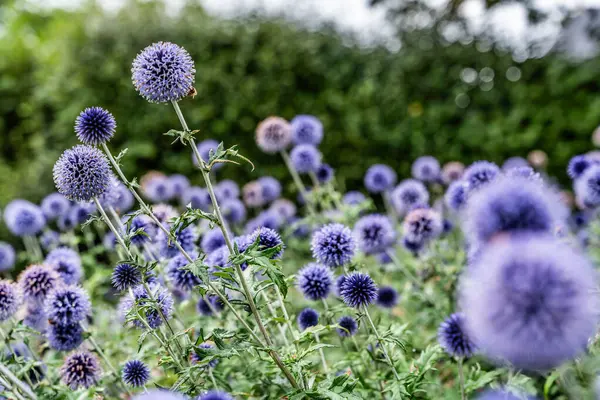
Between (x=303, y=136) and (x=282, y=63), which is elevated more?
(x=282, y=63)

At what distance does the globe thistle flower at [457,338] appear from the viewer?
219 centimetres

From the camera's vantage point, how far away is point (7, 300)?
8.34 feet

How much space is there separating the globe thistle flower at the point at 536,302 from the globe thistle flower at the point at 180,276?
6.16 feet

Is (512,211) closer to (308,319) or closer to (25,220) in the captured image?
(308,319)

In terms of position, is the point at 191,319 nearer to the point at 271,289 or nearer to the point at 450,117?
the point at 271,289

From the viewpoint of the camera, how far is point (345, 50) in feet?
25.0

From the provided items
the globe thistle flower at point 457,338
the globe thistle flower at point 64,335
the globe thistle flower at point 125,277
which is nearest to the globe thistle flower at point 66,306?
the globe thistle flower at point 64,335

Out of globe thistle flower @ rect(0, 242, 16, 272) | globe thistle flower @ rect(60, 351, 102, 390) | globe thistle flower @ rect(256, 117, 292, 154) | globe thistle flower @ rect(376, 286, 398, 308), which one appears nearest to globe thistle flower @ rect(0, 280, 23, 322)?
globe thistle flower @ rect(60, 351, 102, 390)

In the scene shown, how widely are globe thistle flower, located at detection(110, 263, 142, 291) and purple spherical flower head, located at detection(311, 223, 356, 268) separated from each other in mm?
886

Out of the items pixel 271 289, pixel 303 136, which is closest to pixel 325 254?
pixel 271 289

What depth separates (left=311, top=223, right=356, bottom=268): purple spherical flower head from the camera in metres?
2.49

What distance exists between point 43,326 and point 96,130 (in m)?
1.52

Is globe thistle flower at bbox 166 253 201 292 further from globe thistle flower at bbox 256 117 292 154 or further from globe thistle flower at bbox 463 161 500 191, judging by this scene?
globe thistle flower at bbox 256 117 292 154

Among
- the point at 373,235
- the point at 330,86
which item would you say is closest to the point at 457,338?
the point at 373,235
